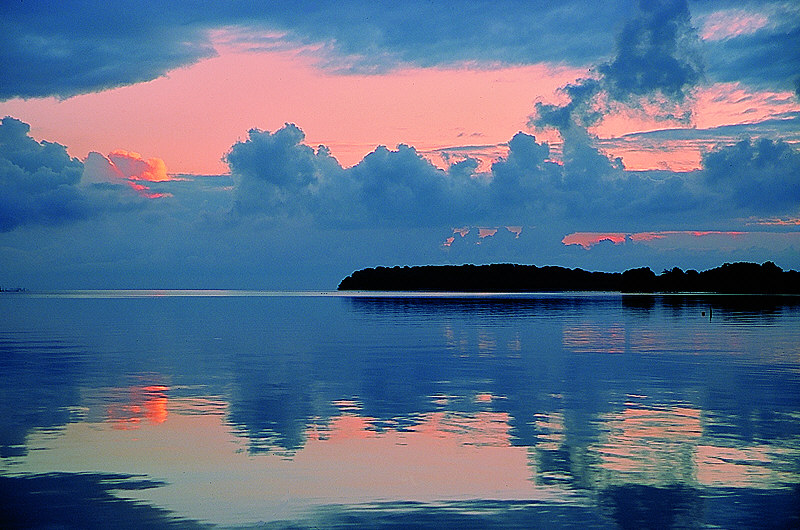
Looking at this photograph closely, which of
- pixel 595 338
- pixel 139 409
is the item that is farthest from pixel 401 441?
pixel 595 338

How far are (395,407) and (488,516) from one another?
44.5ft

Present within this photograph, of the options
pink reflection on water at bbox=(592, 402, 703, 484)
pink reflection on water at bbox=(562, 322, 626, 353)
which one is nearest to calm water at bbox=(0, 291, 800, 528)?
pink reflection on water at bbox=(592, 402, 703, 484)

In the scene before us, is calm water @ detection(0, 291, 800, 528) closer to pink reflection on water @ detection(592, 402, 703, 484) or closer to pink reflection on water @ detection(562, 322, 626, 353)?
pink reflection on water @ detection(592, 402, 703, 484)

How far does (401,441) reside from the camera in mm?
22141

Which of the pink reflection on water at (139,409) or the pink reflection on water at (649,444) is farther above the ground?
the pink reflection on water at (139,409)

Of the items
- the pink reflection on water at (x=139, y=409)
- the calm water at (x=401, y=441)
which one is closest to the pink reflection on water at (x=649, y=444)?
the calm water at (x=401, y=441)

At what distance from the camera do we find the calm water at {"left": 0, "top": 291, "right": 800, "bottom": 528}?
50.6 feet

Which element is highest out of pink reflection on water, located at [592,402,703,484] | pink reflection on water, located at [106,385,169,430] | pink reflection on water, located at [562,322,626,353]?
pink reflection on water, located at [562,322,626,353]

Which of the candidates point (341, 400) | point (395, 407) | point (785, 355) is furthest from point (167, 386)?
point (785, 355)

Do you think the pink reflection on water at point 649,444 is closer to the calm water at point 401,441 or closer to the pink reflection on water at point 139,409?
the calm water at point 401,441

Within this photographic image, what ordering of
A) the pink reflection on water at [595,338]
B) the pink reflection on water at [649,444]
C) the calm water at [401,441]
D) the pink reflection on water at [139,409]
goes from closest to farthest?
1. the calm water at [401,441]
2. the pink reflection on water at [649,444]
3. the pink reflection on water at [139,409]
4. the pink reflection on water at [595,338]

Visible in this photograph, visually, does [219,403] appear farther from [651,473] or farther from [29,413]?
[651,473]

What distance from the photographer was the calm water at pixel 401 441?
15414 millimetres

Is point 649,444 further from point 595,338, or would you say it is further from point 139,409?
point 595,338
